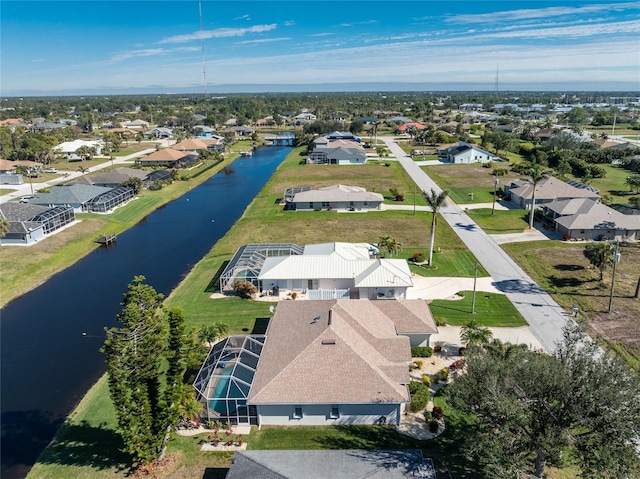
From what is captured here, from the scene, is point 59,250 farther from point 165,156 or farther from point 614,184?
point 614,184

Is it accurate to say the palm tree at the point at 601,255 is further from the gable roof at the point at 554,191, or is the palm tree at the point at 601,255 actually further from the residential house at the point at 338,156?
the residential house at the point at 338,156

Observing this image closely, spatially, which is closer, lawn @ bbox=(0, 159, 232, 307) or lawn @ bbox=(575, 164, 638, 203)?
lawn @ bbox=(0, 159, 232, 307)

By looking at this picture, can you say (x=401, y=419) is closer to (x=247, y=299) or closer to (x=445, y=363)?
(x=445, y=363)

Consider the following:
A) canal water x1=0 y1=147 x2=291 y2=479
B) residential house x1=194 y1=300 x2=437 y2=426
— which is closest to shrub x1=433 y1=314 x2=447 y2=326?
residential house x1=194 y1=300 x2=437 y2=426

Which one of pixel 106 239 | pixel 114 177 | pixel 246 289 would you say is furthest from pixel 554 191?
pixel 114 177

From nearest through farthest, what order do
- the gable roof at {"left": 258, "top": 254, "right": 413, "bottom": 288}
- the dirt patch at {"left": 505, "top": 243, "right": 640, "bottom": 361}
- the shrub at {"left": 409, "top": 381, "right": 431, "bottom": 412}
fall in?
1. the shrub at {"left": 409, "top": 381, "right": 431, "bottom": 412}
2. the dirt patch at {"left": 505, "top": 243, "right": 640, "bottom": 361}
3. the gable roof at {"left": 258, "top": 254, "right": 413, "bottom": 288}

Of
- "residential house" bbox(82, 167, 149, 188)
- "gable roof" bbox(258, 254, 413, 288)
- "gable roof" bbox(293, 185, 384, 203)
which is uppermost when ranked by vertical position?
"residential house" bbox(82, 167, 149, 188)

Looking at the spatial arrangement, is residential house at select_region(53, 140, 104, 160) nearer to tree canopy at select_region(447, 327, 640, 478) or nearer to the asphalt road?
the asphalt road

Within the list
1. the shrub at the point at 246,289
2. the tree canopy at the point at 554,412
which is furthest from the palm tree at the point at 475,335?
the shrub at the point at 246,289

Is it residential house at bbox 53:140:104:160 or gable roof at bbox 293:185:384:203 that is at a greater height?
residential house at bbox 53:140:104:160
